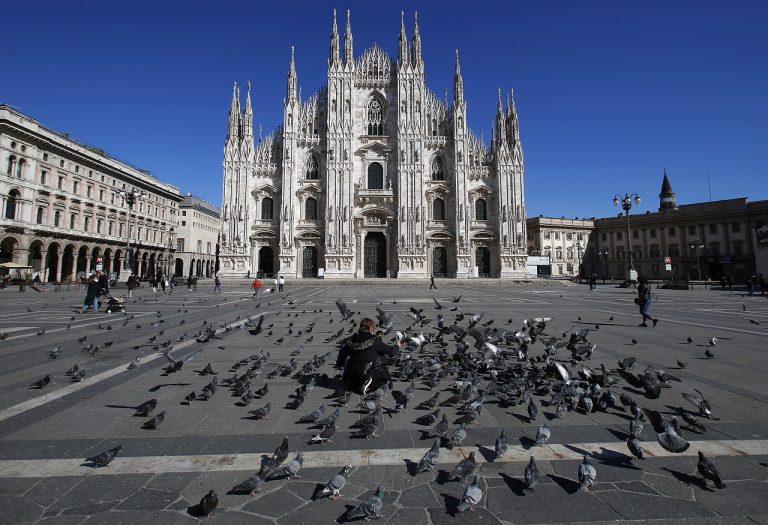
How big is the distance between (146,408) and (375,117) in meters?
41.1

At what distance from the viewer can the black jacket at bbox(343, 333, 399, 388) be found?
4.68 m

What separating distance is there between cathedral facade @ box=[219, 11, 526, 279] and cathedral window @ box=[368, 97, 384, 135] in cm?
11

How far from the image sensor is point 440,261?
40.5m

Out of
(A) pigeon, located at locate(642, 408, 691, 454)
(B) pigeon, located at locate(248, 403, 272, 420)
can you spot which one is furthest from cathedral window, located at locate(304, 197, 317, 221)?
(A) pigeon, located at locate(642, 408, 691, 454)

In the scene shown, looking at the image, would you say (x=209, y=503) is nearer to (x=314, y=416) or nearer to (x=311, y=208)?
(x=314, y=416)

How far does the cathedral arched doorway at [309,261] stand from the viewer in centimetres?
3938

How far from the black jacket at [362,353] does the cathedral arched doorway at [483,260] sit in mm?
37164

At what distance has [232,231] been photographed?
3831 cm

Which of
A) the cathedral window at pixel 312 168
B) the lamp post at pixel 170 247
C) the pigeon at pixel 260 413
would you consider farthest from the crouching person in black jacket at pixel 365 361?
the lamp post at pixel 170 247

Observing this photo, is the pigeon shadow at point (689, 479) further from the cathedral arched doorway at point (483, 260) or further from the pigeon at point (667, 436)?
the cathedral arched doorway at point (483, 260)

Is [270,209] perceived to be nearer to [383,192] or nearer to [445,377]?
[383,192]

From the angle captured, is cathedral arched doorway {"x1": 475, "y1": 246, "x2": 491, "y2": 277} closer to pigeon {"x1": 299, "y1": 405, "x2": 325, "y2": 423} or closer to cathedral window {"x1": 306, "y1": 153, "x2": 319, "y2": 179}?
cathedral window {"x1": 306, "y1": 153, "x2": 319, "y2": 179}

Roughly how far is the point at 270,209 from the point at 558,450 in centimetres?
3939

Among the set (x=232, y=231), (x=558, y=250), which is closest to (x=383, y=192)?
(x=232, y=231)
